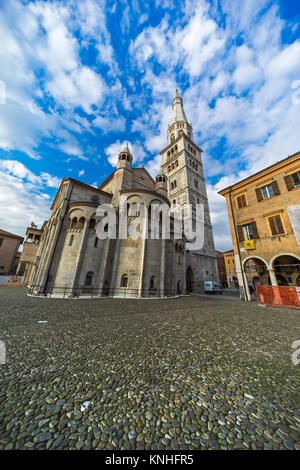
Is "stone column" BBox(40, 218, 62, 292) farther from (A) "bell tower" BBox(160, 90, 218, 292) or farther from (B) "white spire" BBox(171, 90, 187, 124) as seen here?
(B) "white spire" BBox(171, 90, 187, 124)

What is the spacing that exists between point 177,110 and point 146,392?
56111 mm

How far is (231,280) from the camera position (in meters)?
50.2

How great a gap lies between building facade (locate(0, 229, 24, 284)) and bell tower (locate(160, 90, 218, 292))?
40.0 meters

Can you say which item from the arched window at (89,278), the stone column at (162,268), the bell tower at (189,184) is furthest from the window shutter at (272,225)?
the arched window at (89,278)

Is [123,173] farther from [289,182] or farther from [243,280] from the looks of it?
[243,280]

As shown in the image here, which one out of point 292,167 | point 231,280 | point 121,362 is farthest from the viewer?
point 231,280

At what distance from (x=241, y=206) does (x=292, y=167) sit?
5.09 m

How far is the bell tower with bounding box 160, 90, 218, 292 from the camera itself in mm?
27703

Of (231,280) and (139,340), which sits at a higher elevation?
(231,280)

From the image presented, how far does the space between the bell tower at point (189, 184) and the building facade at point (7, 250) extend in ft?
131

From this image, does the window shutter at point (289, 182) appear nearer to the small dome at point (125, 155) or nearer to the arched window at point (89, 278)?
the small dome at point (125, 155)

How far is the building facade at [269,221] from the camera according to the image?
1351cm

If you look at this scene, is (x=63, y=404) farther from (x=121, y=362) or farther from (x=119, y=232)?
(x=119, y=232)
